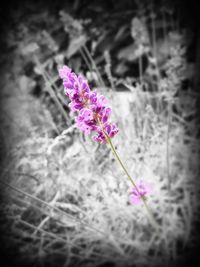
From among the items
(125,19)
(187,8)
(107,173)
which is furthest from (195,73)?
(107,173)

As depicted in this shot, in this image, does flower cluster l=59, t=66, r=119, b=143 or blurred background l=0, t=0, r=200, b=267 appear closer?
flower cluster l=59, t=66, r=119, b=143

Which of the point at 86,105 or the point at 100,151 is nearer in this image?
the point at 86,105

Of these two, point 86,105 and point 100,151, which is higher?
point 100,151

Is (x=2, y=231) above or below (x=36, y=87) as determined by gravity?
below

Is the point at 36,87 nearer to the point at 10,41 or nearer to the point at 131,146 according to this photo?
the point at 10,41

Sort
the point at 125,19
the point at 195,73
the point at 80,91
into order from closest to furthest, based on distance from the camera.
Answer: the point at 80,91
the point at 195,73
the point at 125,19
